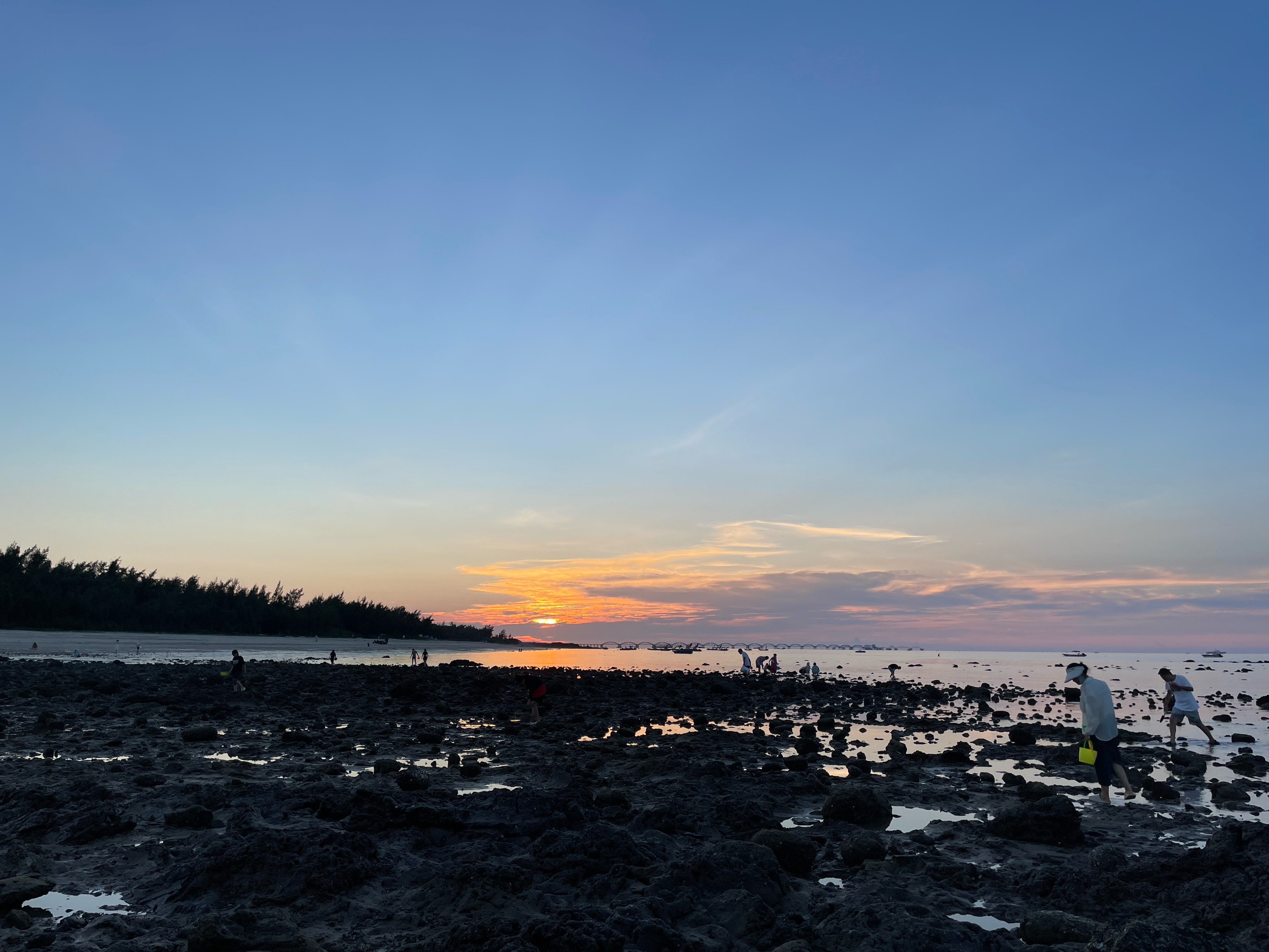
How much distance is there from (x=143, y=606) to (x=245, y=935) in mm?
83885

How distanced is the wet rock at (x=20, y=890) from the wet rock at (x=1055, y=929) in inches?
343

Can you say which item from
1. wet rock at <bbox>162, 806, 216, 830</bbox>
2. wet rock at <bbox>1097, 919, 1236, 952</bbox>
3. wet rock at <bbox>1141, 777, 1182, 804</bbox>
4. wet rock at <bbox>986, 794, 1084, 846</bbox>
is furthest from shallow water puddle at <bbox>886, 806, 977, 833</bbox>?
wet rock at <bbox>162, 806, 216, 830</bbox>

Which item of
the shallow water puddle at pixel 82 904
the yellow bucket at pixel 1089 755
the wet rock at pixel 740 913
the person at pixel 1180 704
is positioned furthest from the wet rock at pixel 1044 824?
the person at pixel 1180 704

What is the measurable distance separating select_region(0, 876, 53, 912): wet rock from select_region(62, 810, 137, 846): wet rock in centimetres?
150

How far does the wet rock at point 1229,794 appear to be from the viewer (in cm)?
1252

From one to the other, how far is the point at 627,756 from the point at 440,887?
31.1 feet

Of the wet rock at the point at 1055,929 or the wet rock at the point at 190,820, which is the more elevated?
the wet rock at the point at 1055,929

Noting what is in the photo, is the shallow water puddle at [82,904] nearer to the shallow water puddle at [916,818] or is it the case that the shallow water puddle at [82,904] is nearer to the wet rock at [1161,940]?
the wet rock at [1161,940]

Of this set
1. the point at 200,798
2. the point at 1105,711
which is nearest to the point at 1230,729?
the point at 1105,711

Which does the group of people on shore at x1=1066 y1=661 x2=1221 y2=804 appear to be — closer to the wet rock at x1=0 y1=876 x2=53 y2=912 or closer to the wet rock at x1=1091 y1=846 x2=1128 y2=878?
the wet rock at x1=1091 y1=846 x2=1128 y2=878

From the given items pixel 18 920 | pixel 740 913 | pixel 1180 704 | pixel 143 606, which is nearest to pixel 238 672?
pixel 18 920

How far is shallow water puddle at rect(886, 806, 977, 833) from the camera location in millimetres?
10742

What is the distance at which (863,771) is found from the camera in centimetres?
1502

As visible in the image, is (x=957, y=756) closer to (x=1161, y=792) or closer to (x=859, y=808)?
(x=1161, y=792)
